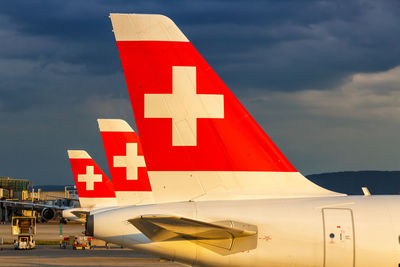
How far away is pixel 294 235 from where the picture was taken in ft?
45.0

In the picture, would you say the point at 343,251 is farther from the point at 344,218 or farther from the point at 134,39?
the point at 134,39

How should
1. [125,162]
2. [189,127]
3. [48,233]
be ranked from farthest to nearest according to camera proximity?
1. [48,233]
2. [125,162]
3. [189,127]

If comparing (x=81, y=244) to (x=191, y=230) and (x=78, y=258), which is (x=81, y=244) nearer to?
(x=78, y=258)

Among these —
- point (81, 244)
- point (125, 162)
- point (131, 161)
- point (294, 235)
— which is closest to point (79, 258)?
point (125, 162)

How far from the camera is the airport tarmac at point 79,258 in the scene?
37531 mm

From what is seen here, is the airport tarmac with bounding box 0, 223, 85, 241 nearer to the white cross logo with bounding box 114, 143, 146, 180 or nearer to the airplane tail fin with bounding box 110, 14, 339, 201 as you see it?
the white cross logo with bounding box 114, 143, 146, 180

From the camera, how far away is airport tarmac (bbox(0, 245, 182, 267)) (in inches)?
1478

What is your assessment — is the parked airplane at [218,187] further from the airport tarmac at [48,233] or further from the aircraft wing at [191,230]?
the airport tarmac at [48,233]

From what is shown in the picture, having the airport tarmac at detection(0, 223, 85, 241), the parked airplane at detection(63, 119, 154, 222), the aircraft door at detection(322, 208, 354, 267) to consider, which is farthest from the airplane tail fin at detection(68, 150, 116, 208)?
the aircraft door at detection(322, 208, 354, 267)

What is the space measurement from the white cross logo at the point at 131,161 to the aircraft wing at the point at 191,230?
21.2 meters

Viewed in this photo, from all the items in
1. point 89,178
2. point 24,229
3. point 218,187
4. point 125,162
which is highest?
point 125,162

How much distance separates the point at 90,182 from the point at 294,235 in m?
34.7

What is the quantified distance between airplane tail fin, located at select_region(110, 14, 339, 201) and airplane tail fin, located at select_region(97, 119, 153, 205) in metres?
18.5

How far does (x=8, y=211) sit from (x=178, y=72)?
11113 cm
